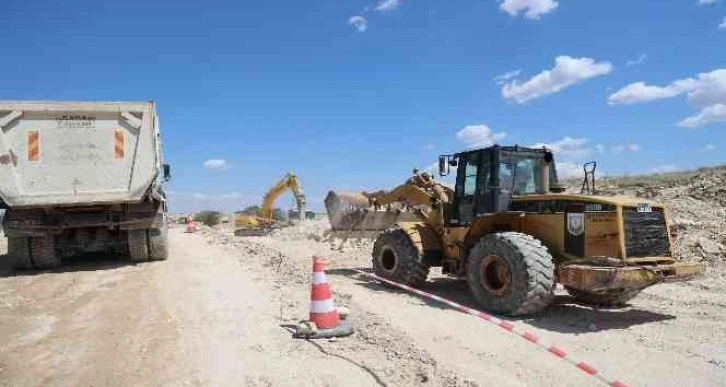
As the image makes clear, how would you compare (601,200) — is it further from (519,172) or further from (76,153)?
(76,153)

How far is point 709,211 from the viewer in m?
17.3

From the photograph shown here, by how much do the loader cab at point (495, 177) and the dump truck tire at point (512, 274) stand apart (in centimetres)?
97

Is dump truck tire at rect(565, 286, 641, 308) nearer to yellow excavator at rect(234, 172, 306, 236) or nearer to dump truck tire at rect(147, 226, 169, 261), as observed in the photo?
dump truck tire at rect(147, 226, 169, 261)

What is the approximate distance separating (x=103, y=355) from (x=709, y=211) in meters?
17.6

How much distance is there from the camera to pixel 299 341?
577 centimetres

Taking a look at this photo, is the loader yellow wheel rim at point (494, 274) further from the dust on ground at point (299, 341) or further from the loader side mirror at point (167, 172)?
the loader side mirror at point (167, 172)

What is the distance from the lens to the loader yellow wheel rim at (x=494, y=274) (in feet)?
24.9

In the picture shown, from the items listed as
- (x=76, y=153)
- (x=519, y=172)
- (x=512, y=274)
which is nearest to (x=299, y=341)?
(x=512, y=274)

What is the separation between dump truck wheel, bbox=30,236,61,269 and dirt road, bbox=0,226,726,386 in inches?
63.0

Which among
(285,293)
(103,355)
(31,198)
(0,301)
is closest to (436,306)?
(285,293)

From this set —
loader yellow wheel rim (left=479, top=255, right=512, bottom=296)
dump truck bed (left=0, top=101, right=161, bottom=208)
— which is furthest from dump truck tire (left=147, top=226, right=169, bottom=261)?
loader yellow wheel rim (left=479, top=255, right=512, bottom=296)

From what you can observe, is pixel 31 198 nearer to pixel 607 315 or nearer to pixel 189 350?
pixel 189 350

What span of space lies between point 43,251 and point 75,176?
66.3 inches

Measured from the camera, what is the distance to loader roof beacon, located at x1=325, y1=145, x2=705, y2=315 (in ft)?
23.5
